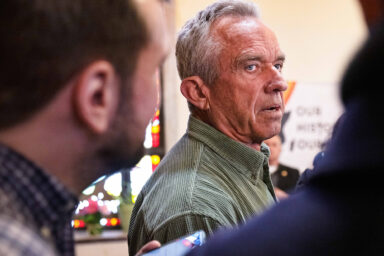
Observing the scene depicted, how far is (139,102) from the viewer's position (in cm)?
82

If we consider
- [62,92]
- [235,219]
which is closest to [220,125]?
[235,219]

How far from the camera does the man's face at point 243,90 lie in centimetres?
175

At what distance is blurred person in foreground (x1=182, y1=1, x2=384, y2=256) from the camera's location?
1.96ft

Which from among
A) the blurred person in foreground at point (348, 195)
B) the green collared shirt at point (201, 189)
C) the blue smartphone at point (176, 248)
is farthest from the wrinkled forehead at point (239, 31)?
the blurred person in foreground at point (348, 195)

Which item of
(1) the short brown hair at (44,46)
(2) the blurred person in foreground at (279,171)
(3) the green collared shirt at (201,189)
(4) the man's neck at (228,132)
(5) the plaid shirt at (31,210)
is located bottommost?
(2) the blurred person in foreground at (279,171)

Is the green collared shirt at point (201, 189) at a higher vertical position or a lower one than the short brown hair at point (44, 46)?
lower

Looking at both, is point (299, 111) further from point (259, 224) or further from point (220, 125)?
point (259, 224)

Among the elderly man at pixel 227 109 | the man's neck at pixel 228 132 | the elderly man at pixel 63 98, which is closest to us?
the elderly man at pixel 63 98

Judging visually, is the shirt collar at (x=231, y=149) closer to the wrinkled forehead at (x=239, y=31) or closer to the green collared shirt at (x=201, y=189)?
the green collared shirt at (x=201, y=189)

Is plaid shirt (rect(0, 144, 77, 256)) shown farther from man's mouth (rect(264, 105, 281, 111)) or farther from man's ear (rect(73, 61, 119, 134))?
man's mouth (rect(264, 105, 281, 111))

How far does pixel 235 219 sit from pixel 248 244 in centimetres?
83

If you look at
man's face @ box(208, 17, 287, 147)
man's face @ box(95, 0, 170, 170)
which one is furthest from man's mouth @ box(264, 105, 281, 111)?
man's face @ box(95, 0, 170, 170)

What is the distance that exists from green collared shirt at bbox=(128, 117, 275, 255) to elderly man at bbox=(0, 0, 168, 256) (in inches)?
24.0

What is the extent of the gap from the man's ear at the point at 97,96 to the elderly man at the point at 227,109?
74 cm
